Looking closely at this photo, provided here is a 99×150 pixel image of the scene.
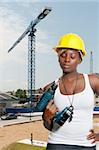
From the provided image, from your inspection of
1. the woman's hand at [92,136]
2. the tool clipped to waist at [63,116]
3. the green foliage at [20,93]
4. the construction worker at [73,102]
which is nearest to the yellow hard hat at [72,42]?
the construction worker at [73,102]

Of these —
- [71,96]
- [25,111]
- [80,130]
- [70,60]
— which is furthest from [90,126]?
[25,111]

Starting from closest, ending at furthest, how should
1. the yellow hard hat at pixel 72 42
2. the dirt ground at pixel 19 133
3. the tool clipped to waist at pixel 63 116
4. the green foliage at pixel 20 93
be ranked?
the tool clipped to waist at pixel 63 116 → the yellow hard hat at pixel 72 42 → the dirt ground at pixel 19 133 → the green foliage at pixel 20 93

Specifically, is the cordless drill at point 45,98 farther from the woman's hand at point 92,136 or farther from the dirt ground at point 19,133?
the dirt ground at point 19,133

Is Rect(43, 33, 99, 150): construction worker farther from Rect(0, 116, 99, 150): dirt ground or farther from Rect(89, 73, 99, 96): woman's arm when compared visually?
Rect(0, 116, 99, 150): dirt ground

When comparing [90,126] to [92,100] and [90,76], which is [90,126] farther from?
[90,76]

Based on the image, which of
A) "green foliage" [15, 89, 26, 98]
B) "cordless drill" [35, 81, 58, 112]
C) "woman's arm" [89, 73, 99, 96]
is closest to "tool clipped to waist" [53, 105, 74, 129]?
"cordless drill" [35, 81, 58, 112]

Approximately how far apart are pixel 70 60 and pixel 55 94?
12.5 inches

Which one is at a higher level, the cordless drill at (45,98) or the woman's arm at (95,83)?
the woman's arm at (95,83)

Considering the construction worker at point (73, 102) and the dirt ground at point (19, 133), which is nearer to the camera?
the construction worker at point (73, 102)

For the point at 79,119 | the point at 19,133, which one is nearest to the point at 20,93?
the point at 19,133

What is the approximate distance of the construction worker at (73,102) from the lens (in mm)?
2686

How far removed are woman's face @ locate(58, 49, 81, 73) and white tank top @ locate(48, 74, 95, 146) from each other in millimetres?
227

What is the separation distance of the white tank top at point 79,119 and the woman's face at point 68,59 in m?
0.23

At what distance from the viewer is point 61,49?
9.26 ft
